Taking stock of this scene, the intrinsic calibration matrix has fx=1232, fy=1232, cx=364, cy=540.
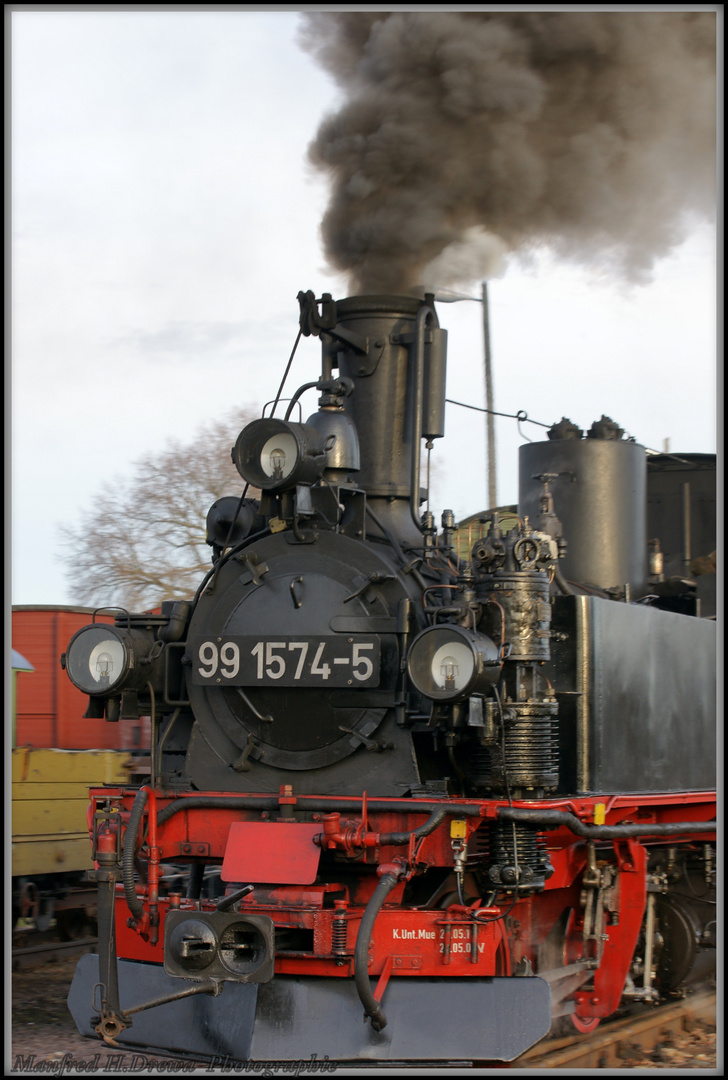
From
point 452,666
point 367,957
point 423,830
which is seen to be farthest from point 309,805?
point 452,666

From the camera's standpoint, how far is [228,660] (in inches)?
221

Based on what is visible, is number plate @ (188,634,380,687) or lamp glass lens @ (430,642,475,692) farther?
number plate @ (188,634,380,687)

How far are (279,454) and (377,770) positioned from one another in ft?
4.88

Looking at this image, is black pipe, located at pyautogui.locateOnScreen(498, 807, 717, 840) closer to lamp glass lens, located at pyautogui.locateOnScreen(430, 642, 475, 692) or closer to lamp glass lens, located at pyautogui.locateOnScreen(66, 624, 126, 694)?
lamp glass lens, located at pyautogui.locateOnScreen(430, 642, 475, 692)

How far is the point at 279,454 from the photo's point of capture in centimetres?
563

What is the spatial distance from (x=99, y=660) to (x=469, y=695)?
185 cm

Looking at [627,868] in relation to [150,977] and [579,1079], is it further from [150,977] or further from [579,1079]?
[150,977]

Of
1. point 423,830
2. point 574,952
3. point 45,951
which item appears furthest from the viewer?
point 45,951

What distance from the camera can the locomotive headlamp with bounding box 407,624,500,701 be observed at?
4.89m

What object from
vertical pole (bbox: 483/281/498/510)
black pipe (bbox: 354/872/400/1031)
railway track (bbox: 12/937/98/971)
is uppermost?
vertical pole (bbox: 483/281/498/510)

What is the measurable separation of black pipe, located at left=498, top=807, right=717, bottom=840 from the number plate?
82cm

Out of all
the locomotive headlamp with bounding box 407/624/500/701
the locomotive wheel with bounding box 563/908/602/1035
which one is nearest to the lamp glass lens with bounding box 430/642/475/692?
the locomotive headlamp with bounding box 407/624/500/701

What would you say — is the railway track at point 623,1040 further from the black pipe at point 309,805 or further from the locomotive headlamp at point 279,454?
the locomotive headlamp at point 279,454

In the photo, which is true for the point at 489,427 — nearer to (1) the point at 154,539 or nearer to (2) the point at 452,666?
(1) the point at 154,539
